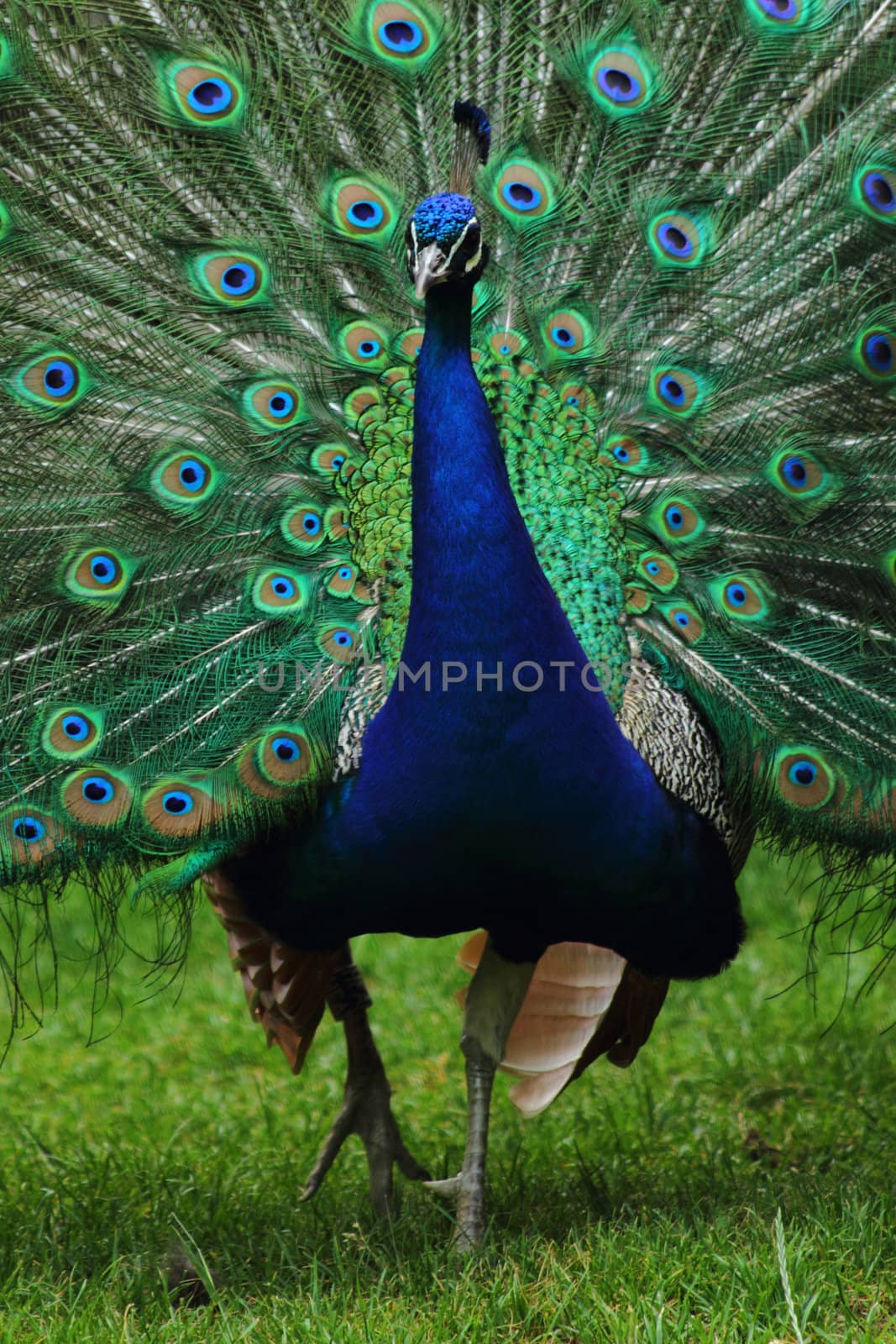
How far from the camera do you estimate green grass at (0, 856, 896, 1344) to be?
2.85 m

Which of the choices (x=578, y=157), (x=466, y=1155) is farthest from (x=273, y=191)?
(x=466, y=1155)

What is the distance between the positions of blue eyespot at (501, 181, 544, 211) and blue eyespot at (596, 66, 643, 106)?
22 centimetres

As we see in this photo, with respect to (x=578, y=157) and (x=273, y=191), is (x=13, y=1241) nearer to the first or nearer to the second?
(x=273, y=191)

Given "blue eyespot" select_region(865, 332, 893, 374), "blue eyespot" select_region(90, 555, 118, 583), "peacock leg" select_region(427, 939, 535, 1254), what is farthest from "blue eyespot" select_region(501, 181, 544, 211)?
"peacock leg" select_region(427, 939, 535, 1254)

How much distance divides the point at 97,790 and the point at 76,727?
0.13 meters

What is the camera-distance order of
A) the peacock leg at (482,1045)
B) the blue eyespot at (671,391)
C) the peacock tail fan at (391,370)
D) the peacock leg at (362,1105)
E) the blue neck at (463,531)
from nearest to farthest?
1. the blue neck at (463,531)
2. the peacock tail fan at (391,370)
3. the blue eyespot at (671,391)
4. the peacock leg at (482,1045)
5. the peacock leg at (362,1105)

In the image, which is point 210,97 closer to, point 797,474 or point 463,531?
point 463,531

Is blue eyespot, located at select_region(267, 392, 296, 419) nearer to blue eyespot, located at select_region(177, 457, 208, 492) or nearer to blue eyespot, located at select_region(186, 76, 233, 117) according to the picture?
blue eyespot, located at select_region(177, 457, 208, 492)

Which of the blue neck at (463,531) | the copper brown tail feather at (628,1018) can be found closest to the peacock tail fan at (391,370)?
the blue neck at (463,531)

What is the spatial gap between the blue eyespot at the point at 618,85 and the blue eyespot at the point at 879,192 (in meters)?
0.46

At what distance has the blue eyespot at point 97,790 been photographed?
2996 millimetres

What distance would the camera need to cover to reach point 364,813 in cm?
295

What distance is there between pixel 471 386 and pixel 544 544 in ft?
1.43

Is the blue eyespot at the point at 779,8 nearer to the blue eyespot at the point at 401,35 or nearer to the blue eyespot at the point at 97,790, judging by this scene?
the blue eyespot at the point at 401,35
